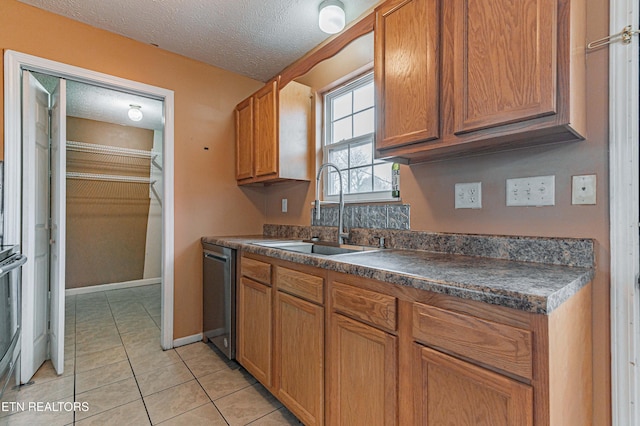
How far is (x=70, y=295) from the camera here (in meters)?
3.89

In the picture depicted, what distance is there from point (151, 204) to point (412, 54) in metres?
4.42

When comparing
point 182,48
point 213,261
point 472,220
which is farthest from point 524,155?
point 182,48

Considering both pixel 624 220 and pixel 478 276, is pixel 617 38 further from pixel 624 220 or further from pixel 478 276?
pixel 478 276

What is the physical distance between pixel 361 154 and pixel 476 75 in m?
1.14

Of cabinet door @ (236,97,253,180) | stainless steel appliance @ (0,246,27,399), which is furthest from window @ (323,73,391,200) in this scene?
stainless steel appliance @ (0,246,27,399)

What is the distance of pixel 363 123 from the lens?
2.21m

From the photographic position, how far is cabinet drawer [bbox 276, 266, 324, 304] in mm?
1354

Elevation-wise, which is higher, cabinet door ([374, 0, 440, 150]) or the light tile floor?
cabinet door ([374, 0, 440, 150])

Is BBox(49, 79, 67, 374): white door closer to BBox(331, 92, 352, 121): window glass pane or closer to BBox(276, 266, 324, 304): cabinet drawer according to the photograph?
BBox(276, 266, 324, 304): cabinet drawer

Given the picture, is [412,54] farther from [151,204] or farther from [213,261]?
[151,204]

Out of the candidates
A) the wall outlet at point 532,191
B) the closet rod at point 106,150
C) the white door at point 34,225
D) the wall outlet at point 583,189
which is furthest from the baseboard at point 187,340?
the closet rod at point 106,150

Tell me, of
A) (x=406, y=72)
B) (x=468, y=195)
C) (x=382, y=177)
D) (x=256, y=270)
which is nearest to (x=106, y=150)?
(x=256, y=270)

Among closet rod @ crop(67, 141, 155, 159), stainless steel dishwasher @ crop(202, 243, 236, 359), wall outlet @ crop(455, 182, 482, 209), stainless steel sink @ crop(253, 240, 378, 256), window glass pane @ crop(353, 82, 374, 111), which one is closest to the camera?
wall outlet @ crop(455, 182, 482, 209)

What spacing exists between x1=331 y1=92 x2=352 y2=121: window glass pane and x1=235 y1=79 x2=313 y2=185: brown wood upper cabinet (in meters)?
0.23
